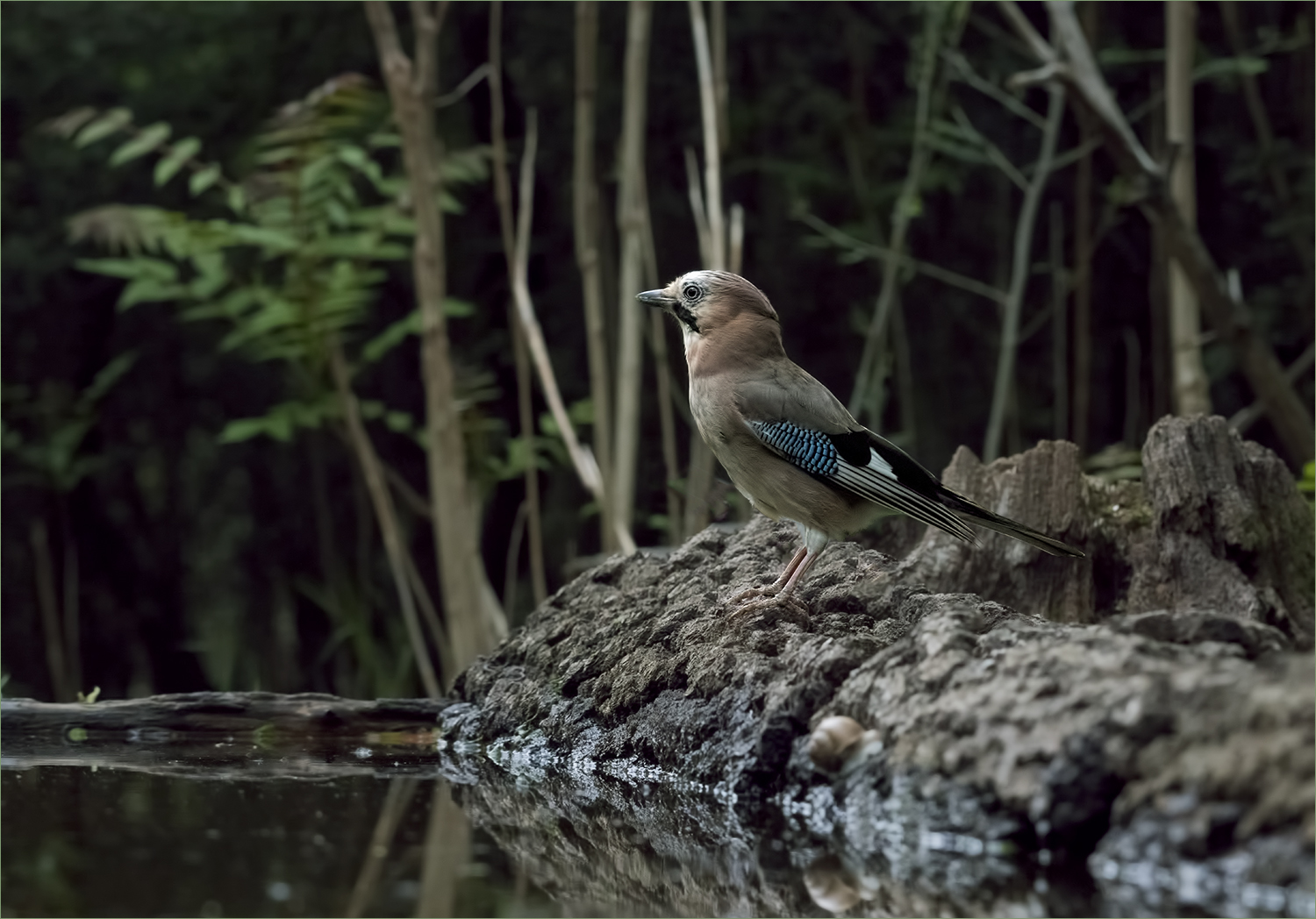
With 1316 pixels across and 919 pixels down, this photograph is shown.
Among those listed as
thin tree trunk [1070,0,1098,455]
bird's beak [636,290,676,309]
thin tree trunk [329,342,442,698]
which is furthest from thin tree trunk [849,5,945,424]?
bird's beak [636,290,676,309]

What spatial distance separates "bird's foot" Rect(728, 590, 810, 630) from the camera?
3.42m

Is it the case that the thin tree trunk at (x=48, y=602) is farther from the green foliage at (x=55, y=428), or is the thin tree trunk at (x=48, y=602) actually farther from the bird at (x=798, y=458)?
the bird at (x=798, y=458)

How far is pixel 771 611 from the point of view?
3455 mm

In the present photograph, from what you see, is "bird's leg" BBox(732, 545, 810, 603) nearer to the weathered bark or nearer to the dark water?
the weathered bark

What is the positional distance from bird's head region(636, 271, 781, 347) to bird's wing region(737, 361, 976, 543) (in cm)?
25

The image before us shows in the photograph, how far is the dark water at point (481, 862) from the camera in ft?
6.76

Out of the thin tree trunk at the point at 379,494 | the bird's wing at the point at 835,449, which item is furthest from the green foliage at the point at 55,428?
the bird's wing at the point at 835,449

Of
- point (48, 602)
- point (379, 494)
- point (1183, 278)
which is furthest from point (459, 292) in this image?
point (1183, 278)

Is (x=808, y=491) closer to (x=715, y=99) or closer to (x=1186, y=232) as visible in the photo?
(x=715, y=99)

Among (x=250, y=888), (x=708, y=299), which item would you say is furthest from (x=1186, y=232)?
(x=250, y=888)

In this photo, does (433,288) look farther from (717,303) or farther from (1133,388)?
(1133,388)

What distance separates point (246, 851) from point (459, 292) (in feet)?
18.9

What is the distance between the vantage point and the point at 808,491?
12.3 ft

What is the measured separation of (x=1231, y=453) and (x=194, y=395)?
5.46 metres
